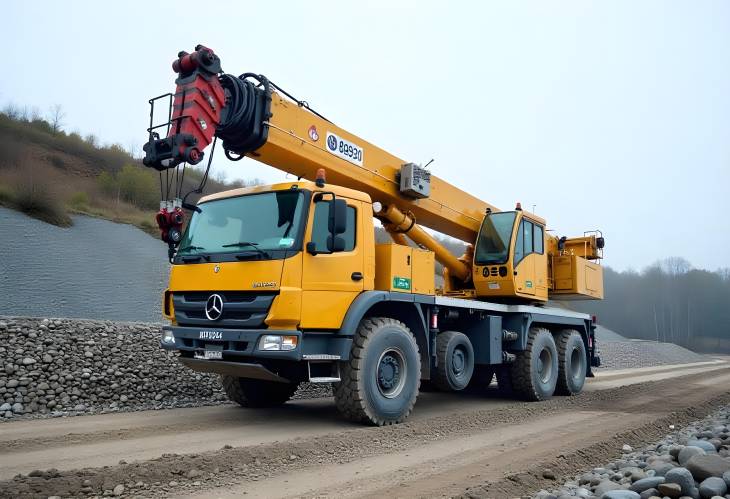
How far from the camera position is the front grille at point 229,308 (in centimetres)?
657

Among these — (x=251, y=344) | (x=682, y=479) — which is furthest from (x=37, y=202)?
(x=682, y=479)

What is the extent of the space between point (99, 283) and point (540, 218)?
44.3 ft

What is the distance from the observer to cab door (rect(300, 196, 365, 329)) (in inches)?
265

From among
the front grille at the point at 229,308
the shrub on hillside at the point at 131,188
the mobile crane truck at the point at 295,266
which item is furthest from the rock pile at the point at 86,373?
the shrub on hillside at the point at 131,188

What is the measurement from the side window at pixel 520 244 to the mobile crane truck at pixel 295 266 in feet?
6.79

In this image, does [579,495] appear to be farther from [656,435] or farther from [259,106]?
[259,106]

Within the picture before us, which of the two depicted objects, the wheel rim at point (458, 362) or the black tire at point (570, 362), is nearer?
the wheel rim at point (458, 362)

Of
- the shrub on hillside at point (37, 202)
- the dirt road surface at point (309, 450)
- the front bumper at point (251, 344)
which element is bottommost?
the dirt road surface at point (309, 450)

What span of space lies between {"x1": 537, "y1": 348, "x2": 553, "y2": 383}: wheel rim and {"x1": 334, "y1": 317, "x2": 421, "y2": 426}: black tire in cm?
463

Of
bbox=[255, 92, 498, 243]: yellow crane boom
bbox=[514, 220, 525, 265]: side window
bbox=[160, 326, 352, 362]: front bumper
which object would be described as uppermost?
bbox=[255, 92, 498, 243]: yellow crane boom

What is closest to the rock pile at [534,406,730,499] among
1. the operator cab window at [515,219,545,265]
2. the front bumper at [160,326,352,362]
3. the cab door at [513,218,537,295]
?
the front bumper at [160,326,352,362]

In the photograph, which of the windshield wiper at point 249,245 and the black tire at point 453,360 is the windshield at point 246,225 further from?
the black tire at point 453,360

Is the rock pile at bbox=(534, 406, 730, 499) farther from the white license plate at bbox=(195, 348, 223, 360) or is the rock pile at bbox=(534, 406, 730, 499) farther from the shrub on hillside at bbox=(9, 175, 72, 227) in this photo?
the shrub on hillside at bbox=(9, 175, 72, 227)

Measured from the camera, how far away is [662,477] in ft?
13.6
